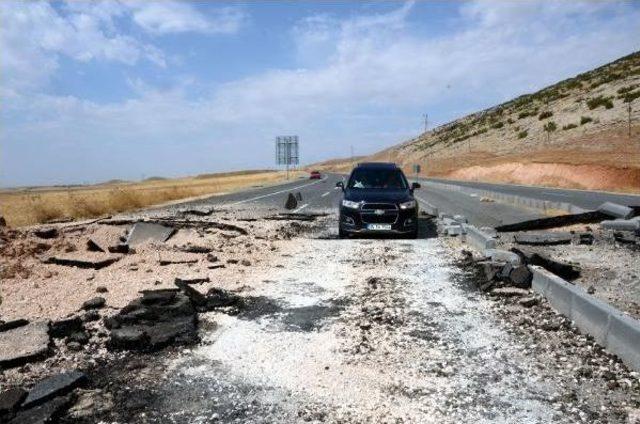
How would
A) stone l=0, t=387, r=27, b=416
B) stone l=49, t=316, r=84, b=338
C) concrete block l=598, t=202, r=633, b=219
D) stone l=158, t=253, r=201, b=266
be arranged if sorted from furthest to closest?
1. concrete block l=598, t=202, r=633, b=219
2. stone l=158, t=253, r=201, b=266
3. stone l=49, t=316, r=84, b=338
4. stone l=0, t=387, r=27, b=416

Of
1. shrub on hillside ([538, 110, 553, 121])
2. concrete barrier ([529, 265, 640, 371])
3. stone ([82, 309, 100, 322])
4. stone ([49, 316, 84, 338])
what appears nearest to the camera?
concrete barrier ([529, 265, 640, 371])

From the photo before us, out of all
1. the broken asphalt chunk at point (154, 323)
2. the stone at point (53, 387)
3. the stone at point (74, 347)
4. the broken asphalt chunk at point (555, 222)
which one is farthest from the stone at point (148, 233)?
the broken asphalt chunk at point (555, 222)

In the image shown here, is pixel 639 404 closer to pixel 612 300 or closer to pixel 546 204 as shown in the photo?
pixel 612 300

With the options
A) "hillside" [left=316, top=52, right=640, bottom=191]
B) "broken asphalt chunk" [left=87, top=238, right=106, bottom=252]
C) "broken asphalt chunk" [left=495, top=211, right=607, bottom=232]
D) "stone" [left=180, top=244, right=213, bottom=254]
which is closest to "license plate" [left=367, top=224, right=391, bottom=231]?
"broken asphalt chunk" [left=495, top=211, right=607, bottom=232]

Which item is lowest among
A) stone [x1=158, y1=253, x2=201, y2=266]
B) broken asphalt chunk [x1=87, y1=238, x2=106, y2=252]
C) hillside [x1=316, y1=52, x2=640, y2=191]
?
stone [x1=158, y1=253, x2=201, y2=266]

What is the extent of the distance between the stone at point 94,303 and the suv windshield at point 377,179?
840cm

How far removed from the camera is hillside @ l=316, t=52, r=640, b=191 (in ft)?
118

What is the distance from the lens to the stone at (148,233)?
36.2 feet

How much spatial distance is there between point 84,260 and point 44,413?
5512mm

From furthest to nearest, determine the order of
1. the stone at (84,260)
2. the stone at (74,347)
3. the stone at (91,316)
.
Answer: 1. the stone at (84,260)
2. the stone at (91,316)
3. the stone at (74,347)

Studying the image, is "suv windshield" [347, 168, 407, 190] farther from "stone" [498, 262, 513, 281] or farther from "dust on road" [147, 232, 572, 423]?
"dust on road" [147, 232, 572, 423]

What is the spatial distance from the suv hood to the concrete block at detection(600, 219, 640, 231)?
15.2ft

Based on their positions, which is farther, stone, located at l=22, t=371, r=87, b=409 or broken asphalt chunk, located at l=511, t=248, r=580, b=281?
broken asphalt chunk, located at l=511, t=248, r=580, b=281

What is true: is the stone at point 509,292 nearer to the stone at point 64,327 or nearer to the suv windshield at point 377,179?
the stone at point 64,327
